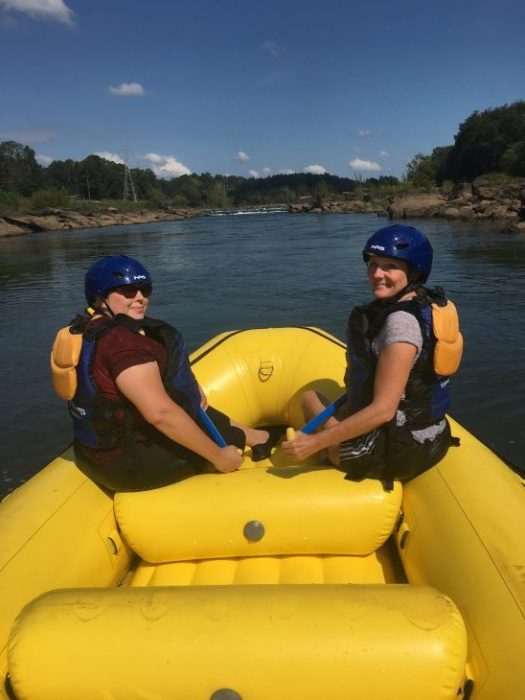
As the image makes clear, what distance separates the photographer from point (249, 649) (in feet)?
4.42

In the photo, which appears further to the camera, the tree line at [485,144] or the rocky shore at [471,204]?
the tree line at [485,144]

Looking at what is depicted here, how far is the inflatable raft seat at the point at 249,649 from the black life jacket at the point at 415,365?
2.57ft

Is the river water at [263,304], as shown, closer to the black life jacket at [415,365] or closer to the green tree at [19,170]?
the black life jacket at [415,365]

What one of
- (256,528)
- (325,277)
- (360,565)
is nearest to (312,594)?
(256,528)

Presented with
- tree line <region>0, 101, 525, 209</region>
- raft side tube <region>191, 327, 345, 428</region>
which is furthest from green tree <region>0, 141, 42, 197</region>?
raft side tube <region>191, 327, 345, 428</region>

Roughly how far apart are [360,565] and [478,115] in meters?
62.3

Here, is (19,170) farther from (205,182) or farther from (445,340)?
(445,340)

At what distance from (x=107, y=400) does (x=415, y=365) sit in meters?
1.18

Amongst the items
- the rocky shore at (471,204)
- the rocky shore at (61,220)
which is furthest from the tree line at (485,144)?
the rocky shore at (61,220)

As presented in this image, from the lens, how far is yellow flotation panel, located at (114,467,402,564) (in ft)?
6.58

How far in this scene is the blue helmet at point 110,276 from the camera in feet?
6.70

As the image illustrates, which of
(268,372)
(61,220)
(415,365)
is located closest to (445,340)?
(415,365)

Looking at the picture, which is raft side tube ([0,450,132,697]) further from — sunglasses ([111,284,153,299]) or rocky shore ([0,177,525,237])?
rocky shore ([0,177,525,237])

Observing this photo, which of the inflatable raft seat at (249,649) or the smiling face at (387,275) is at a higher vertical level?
the smiling face at (387,275)
